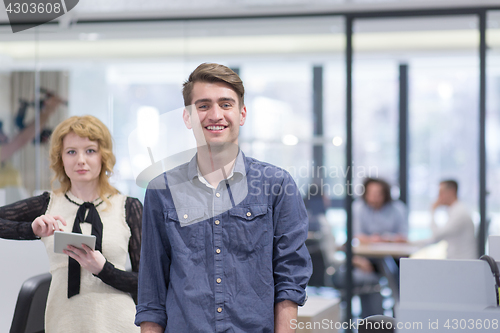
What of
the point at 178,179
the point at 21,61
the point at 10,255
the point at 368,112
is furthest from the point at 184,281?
the point at 368,112

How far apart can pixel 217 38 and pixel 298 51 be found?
62 cm

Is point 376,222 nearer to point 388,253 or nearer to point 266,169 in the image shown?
point 388,253

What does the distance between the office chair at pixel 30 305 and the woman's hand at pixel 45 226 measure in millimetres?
402

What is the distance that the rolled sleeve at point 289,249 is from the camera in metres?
1.47

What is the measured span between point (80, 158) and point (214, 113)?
2.43 ft

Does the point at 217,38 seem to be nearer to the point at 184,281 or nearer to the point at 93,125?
the point at 93,125

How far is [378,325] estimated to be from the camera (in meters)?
1.69

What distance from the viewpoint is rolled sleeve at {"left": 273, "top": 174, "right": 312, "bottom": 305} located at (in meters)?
1.47

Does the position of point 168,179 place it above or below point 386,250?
above

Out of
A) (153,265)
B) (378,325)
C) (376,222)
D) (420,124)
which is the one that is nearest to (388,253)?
(376,222)

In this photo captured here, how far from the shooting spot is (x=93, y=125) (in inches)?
78.4

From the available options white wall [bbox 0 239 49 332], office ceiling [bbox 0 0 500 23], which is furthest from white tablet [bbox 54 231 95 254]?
office ceiling [bbox 0 0 500 23]

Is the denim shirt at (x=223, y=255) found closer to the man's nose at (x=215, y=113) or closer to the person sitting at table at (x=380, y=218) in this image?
the man's nose at (x=215, y=113)

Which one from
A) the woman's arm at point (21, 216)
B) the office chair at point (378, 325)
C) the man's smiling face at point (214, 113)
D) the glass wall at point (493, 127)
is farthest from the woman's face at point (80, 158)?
the glass wall at point (493, 127)
